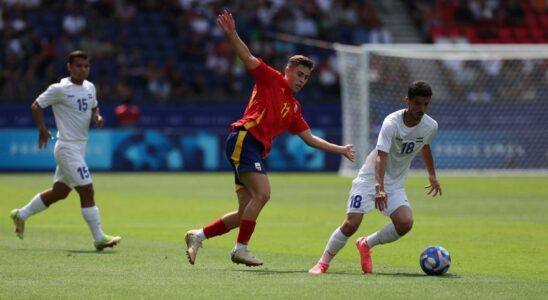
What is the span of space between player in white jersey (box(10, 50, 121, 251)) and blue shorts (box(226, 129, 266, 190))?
291 centimetres

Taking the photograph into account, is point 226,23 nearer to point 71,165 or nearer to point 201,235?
point 201,235

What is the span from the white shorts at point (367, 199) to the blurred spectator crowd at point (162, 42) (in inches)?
956

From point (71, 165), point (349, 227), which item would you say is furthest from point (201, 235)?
point (71, 165)

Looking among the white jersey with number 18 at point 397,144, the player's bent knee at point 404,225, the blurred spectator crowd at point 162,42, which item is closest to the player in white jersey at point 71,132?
the white jersey with number 18 at point 397,144

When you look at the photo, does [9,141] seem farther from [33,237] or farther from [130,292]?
[130,292]

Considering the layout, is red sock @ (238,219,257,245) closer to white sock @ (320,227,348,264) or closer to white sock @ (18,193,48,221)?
white sock @ (320,227,348,264)

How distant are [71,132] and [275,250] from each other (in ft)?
9.44

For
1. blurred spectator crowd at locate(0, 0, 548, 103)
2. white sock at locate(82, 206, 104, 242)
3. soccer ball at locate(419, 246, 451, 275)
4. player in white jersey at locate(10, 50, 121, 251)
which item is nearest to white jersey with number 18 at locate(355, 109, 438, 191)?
soccer ball at locate(419, 246, 451, 275)

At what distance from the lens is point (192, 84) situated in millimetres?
36625

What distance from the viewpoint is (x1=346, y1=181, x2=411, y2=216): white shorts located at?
36.2 feet

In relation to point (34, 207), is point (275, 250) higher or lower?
lower

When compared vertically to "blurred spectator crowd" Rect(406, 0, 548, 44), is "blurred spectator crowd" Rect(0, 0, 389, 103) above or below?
below

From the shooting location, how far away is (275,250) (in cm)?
1339

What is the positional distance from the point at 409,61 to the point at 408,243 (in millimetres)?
19605
